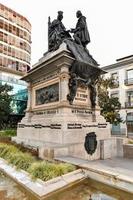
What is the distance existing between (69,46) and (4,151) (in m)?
6.25

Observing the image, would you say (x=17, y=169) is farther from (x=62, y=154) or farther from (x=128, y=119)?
(x=128, y=119)

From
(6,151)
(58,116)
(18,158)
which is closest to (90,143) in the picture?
(58,116)

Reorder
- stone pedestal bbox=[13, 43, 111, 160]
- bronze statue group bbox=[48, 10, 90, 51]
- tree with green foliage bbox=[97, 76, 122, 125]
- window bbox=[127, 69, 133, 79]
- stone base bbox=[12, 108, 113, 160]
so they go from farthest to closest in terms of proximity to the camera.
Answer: window bbox=[127, 69, 133, 79], tree with green foliage bbox=[97, 76, 122, 125], bronze statue group bbox=[48, 10, 90, 51], stone pedestal bbox=[13, 43, 111, 160], stone base bbox=[12, 108, 113, 160]

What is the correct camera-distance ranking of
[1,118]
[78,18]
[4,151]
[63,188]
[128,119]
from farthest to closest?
[128,119] → [1,118] → [78,18] → [4,151] → [63,188]

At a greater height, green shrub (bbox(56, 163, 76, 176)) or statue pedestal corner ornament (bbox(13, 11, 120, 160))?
statue pedestal corner ornament (bbox(13, 11, 120, 160))

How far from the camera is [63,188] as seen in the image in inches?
224

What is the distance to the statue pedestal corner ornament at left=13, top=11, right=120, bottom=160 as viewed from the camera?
9570 millimetres

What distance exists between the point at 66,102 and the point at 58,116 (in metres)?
0.80

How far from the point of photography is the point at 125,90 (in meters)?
38.0

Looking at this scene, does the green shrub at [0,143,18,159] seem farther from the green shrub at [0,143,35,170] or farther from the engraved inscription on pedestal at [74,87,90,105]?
the engraved inscription on pedestal at [74,87,90,105]

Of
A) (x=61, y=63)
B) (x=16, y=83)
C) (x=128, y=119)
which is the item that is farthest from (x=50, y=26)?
(x=16, y=83)

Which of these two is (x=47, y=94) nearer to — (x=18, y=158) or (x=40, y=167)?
(x=18, y=158)

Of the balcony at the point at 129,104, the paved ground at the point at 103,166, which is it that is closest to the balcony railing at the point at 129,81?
the balcony at the point at 129,104

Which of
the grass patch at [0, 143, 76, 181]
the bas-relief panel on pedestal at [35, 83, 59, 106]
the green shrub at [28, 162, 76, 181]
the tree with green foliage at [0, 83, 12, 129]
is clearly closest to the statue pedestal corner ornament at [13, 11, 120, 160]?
the bas-relief panel on pedestal at [35, 83, 59, 106]
